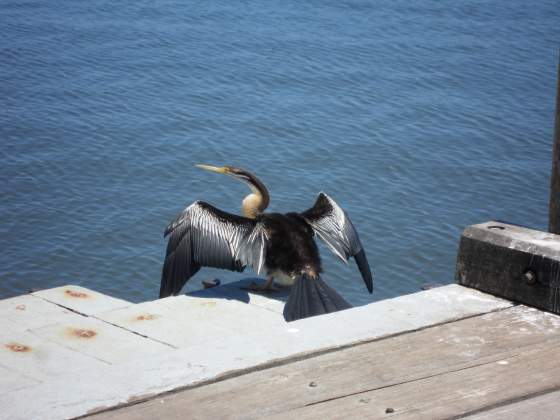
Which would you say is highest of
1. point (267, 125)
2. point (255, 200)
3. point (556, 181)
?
point (556, 181)

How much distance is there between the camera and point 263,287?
5848 mm

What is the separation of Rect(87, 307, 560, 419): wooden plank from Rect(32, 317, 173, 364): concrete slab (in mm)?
2059

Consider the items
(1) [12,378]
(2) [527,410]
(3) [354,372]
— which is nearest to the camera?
(2) [527,410]

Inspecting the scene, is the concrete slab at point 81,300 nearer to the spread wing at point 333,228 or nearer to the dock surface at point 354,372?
the spread wing at point 333,228

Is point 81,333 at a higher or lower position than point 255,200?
lower

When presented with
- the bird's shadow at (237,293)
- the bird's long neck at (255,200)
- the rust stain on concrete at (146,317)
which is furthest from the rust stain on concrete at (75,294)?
the bird's long neck at (255,200)

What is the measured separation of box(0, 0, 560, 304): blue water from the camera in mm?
9016

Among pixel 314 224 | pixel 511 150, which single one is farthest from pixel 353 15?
pixel 314 224

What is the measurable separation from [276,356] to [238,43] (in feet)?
42.0

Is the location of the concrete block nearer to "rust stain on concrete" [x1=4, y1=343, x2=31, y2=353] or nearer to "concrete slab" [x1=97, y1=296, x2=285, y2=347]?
"concrete slab" [x1=97, y1=296, x2=285, y2=347]

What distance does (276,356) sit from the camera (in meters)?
2.55

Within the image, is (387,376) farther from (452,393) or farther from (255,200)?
(255,200)

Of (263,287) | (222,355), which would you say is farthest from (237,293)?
(222,355)

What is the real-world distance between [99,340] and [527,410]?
2.99 metres
